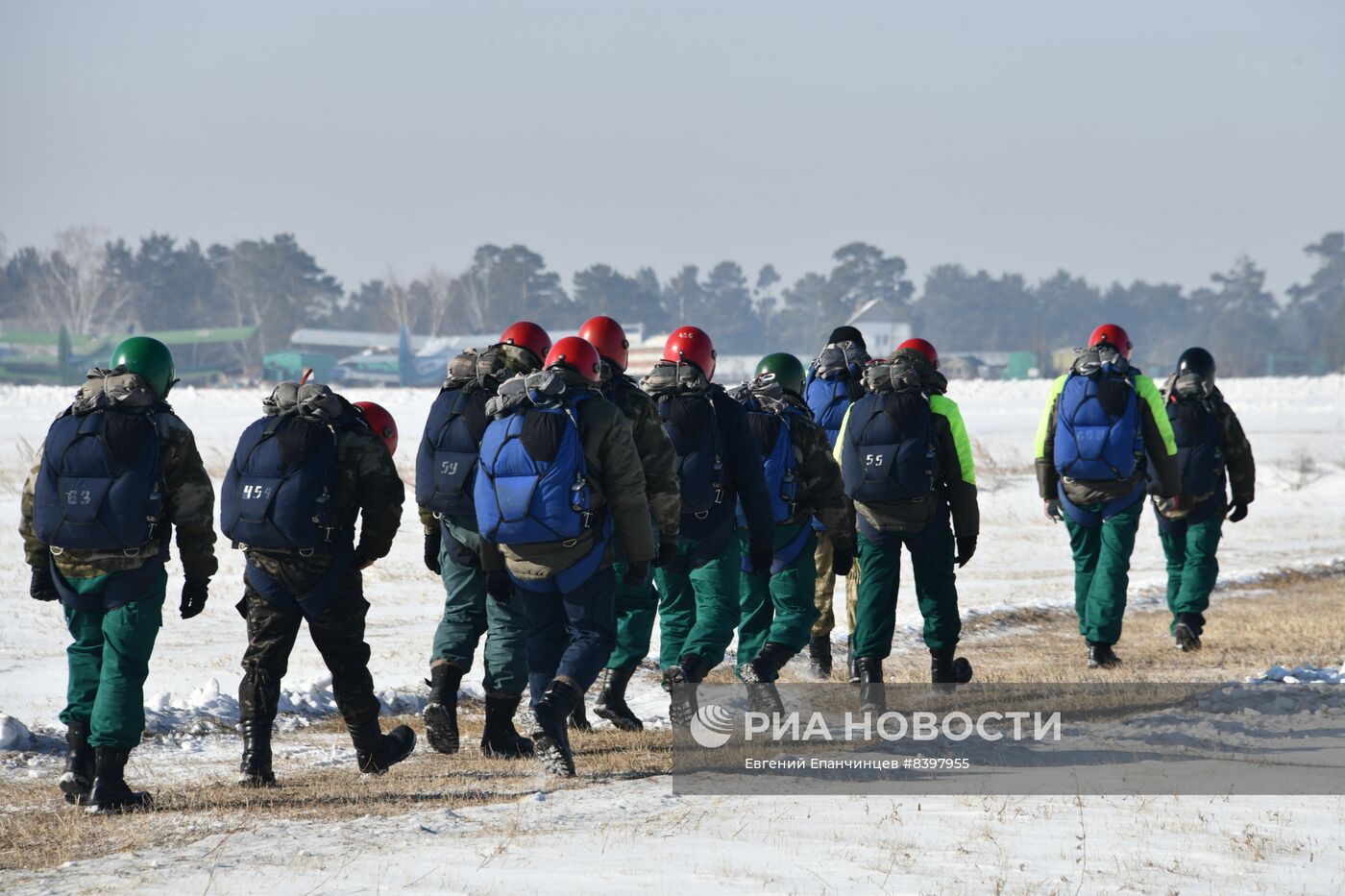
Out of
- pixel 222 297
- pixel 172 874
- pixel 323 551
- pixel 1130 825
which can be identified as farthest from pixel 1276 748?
pixel 222 297

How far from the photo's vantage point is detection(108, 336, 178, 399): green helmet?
21.6ft

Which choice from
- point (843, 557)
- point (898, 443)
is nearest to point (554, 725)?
point (843, 557)

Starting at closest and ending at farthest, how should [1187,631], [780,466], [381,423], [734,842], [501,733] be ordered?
[734,842] → [501,733] → [381,423] → [780,466] → [1187,631]

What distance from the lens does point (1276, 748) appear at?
760 cm

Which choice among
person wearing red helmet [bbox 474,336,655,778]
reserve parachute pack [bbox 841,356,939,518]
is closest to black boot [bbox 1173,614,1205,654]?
reserve parachute pack [bbox 841,356,939,518]

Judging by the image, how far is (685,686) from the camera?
800 cm

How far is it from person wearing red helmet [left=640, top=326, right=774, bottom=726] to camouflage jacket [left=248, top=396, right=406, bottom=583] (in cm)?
162

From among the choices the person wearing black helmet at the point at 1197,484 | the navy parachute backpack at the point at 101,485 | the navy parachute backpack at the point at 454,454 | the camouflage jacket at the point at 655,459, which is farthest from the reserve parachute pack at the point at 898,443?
the person wearing black helmet at the point at 1197,484

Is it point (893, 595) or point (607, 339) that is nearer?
point (607, 339)

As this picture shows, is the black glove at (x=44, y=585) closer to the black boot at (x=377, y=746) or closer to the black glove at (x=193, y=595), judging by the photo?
the black glove at (x=193, y=595)

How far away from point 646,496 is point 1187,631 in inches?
266

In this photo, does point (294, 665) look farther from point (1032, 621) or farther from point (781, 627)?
point (1032, 621)

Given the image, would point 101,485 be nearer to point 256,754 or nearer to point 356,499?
point 356,499

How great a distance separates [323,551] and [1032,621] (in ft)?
30.4
